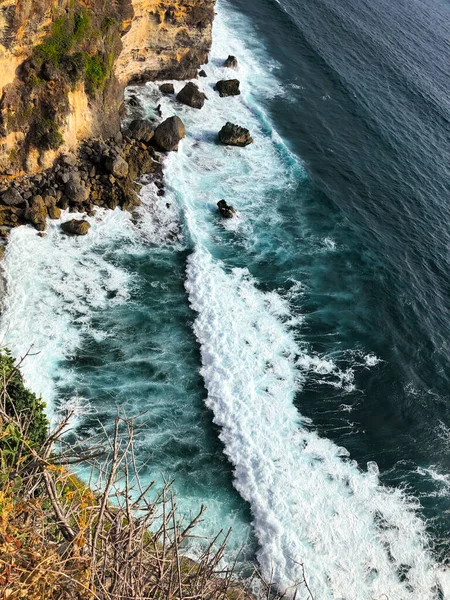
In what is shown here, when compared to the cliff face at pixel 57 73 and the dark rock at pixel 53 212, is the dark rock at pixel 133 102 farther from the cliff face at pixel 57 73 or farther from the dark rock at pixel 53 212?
the dark rock at pixel 53 212

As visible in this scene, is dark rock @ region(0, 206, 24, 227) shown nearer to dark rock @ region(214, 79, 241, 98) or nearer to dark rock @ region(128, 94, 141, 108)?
dark rock @ region(128, 94, 141, 108)

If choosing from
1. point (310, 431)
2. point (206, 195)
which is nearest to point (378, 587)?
point (310, 431)

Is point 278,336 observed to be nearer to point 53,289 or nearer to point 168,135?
point 53,289

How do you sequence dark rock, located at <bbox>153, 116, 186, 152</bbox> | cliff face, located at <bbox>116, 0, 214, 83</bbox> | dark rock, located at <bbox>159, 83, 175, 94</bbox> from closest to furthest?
dark rock, located at <bbox>153, 116, 186, 152</bbox> < cliff face, located at <bbox>116, 0, 214, 83</bbox> < dark rock, located at <bbox>159, 83, 175, 94</bbox>

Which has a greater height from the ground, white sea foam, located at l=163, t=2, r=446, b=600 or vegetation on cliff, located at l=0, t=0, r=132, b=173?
vegetation on cliff, located at l=0, t=0, r=132, b=173

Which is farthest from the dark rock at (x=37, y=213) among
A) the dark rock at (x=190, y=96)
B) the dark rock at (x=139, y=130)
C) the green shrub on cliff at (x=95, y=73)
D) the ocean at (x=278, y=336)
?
the dark rock at (x=190, y=96)

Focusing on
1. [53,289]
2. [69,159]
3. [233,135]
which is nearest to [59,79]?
[69,159]

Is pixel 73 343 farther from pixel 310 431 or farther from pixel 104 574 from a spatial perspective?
pixel 104 574

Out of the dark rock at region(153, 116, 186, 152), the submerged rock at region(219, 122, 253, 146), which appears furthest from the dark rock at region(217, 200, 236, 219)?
the submerged rock at region(219, 122, 253, 146)
